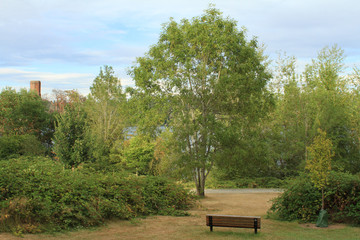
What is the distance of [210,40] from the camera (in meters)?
16.1

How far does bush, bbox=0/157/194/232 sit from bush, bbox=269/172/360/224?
348 centimetres

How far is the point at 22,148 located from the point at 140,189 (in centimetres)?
2039

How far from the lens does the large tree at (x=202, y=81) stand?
1617 cm

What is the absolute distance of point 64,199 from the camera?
370 inches

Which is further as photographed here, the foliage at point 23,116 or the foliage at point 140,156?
the foliage at point 23,116

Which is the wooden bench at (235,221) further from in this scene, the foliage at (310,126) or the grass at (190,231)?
the foliage at (310,126)

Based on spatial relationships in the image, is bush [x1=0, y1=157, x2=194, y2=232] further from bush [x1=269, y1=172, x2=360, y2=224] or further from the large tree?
the large tree

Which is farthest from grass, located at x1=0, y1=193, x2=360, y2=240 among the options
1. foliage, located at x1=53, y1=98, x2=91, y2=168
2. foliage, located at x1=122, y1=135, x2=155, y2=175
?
foliage, located at x1=53, y1=98, x2=91, y2=168

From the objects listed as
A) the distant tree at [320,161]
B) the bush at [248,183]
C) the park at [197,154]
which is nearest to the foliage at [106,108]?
the park at [197,154]

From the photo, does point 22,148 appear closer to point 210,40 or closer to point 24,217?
point 210,40

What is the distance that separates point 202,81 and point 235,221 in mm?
8907

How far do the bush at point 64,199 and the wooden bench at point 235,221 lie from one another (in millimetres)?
2536

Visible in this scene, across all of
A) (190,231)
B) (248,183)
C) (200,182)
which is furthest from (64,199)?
(248,183)

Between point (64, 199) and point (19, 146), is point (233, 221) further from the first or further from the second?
point (19, 146)
